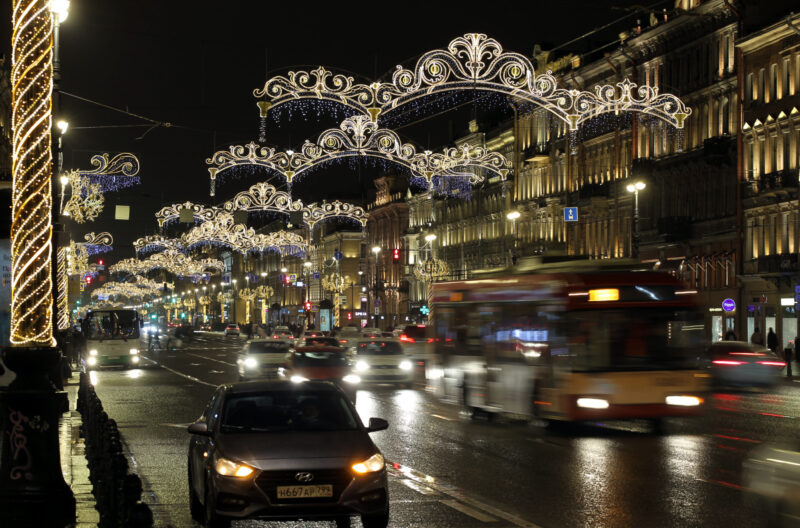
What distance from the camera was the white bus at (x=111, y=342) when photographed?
172 ft

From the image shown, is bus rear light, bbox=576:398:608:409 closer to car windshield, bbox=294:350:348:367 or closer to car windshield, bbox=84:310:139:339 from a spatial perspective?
car windshield, bbox=294:350:348:367

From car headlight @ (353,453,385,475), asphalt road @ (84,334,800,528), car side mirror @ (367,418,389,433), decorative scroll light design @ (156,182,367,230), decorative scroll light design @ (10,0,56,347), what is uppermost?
decorative scroll light design @ (156,182,367,230)

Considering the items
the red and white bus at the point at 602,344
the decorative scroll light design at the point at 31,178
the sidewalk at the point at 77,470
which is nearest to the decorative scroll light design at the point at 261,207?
the sidewalk at the point at 77,470

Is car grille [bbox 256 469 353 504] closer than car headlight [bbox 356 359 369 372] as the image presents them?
Yes

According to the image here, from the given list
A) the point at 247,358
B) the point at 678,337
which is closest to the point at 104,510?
the point at 678,337

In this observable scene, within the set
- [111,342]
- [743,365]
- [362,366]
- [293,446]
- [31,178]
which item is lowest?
[743,365]

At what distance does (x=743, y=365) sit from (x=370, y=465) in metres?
30.2

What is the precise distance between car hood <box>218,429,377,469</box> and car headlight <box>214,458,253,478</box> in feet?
0.18

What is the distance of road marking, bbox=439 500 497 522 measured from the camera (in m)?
11.9

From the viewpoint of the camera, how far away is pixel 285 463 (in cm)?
1043

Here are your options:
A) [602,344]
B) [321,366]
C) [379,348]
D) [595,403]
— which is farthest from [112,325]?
[595,403]

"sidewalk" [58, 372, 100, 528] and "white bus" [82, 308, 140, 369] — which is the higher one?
"white bus" [82, 308, 140, 369]

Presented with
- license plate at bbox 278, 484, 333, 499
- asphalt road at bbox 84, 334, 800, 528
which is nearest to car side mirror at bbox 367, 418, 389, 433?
asphalt road at bbox 84, 334, 800, 528

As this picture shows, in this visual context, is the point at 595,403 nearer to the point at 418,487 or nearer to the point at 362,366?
the point at 418,487
